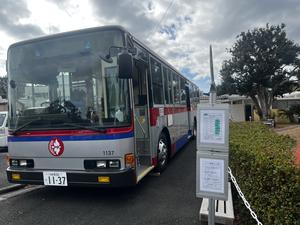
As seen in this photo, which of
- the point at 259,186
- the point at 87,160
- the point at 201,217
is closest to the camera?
the point at 259,186

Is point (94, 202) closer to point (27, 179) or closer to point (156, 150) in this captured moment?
point (27, 179)

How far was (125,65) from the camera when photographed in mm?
3756

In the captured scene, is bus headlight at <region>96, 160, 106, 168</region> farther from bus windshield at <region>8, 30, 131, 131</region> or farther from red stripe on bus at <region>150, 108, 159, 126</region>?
red stripe on bus at <region>150, 108, 159, 126</region>

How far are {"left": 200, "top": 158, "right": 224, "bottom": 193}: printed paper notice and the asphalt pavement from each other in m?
1.25

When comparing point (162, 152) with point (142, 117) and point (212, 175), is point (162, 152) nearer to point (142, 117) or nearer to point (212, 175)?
point (142, 117)

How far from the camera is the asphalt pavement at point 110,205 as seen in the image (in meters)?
3.74

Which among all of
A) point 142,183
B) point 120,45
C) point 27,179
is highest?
point 120,45

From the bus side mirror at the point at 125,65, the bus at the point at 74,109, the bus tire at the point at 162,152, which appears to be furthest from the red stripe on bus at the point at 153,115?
the bus side mirror at the point at 125,65

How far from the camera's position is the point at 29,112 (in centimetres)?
434

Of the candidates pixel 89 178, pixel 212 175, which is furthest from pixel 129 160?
pixel 212 175

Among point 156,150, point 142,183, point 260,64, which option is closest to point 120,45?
point 156,150

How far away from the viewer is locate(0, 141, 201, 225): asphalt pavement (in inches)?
147

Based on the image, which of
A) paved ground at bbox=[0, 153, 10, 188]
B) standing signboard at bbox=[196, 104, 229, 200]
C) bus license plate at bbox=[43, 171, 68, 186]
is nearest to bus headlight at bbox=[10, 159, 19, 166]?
bus license plate at bbox=[43, 171, 68, 186]

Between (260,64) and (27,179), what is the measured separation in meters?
19.6
